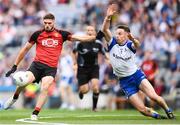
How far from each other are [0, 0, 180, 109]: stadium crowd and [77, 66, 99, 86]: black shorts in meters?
2.93

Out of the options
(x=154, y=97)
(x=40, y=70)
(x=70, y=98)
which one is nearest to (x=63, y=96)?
(x=70, y=98)

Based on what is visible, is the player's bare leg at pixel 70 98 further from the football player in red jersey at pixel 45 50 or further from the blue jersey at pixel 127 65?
the blue jersey at pixel 127 65

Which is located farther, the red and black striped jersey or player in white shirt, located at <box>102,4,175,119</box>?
the red and black striped jersey

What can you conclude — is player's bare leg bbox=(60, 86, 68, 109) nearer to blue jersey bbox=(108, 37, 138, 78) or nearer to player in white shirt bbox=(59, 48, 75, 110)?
player in white shirt bbox=(59, 48, 75, 110)

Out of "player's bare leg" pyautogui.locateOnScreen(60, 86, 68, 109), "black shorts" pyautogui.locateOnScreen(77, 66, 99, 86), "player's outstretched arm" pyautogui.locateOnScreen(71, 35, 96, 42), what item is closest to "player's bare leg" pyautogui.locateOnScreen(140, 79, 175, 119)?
"player's outstretched arm" pyautogui.locateOnScreen(71, 35, 96, 42)

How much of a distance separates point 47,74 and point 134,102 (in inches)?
79.6

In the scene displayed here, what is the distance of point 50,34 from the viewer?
17.1m

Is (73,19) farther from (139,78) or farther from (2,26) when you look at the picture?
(139,78)

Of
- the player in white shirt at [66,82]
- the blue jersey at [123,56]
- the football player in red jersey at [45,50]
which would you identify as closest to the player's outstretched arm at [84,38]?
the football player in red jersey at [45,50]

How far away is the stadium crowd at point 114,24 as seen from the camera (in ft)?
88.7

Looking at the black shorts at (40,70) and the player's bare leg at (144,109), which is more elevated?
the black shorts at (40,70)

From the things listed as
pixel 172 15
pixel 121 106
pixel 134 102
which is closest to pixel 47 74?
pixel 134 102

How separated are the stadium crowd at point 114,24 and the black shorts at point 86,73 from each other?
2.93m

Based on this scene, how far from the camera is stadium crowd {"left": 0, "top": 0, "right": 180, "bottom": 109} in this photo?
27.0 metres
